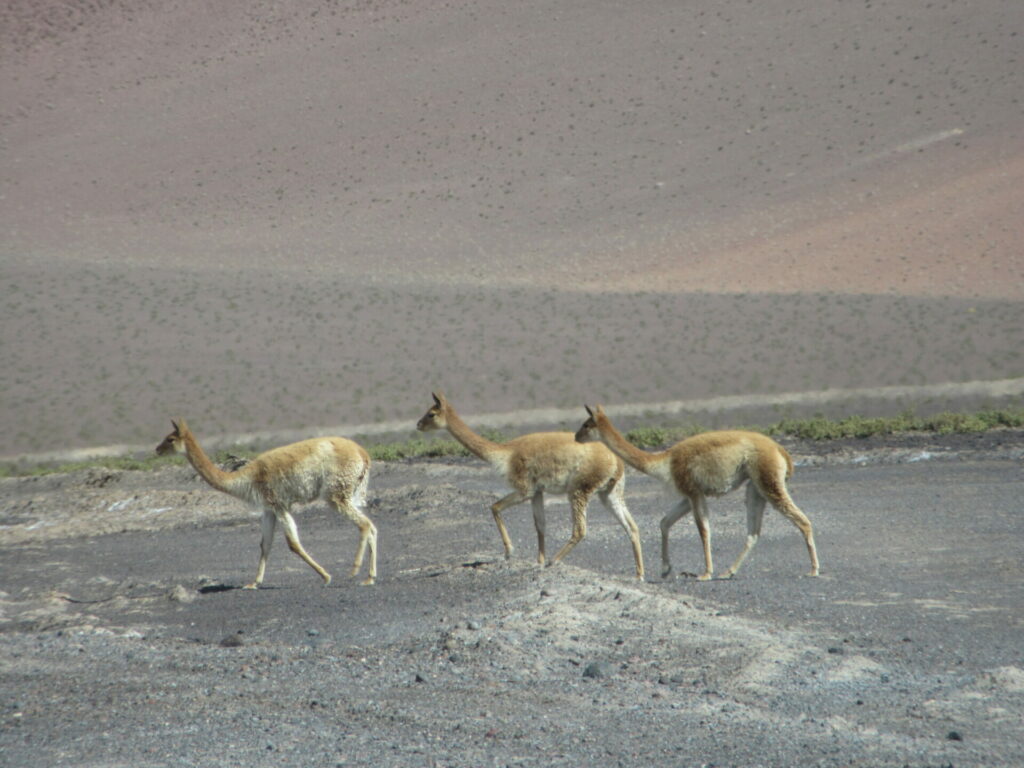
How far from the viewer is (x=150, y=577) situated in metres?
14.1

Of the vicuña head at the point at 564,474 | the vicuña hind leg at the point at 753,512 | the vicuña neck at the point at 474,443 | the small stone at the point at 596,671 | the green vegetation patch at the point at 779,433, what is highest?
the vicuña neck at the point at 474,443

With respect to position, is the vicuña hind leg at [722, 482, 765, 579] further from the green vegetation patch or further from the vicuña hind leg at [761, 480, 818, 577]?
the green vegetation patch

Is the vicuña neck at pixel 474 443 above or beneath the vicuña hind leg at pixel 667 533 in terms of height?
above

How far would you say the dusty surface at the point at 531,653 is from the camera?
7148 mm

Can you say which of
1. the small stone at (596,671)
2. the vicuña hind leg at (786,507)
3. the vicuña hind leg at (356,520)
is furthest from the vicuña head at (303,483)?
the small stone at (596,671)

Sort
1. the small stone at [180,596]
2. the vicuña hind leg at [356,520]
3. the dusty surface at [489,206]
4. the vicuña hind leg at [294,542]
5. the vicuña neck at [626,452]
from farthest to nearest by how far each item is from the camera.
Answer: the dusty surface at [489,206]
the vicuña hind leg at [356,520]
the vicuña hind leg at [294,542]
the vicuña neck at [626,452]
the small stone at [180,596]

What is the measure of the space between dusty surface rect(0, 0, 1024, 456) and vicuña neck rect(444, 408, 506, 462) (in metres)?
17.7

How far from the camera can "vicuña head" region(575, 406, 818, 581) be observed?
38.4 ft

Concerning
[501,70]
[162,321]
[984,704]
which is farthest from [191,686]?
[501,70]

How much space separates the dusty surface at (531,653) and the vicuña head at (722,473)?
1.65 feet

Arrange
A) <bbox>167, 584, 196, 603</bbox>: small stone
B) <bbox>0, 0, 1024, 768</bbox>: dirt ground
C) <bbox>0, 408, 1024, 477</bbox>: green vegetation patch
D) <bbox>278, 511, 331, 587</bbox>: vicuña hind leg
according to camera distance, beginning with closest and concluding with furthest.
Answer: <bbox>0, 0, 1024, 768</bbox>: dirt ground, <bbox>167, 584, 196, 603</bbox>: small stone, <bbox>278, 511, 331, 587</bbox>: vicuña hind leg, <bbox>0, 408, 1024, 477</bbox>: green vegetation patch

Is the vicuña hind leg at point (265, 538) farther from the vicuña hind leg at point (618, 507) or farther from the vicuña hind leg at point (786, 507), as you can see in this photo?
the vicuña hind leg at point (786, 507)

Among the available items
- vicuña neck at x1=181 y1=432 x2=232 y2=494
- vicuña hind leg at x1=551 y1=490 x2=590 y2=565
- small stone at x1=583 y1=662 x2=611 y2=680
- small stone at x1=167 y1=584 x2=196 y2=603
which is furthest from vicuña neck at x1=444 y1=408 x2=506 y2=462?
small stone at x1=583 y1=662 x2=611 y2=680

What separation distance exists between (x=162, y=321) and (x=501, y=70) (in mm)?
29306
